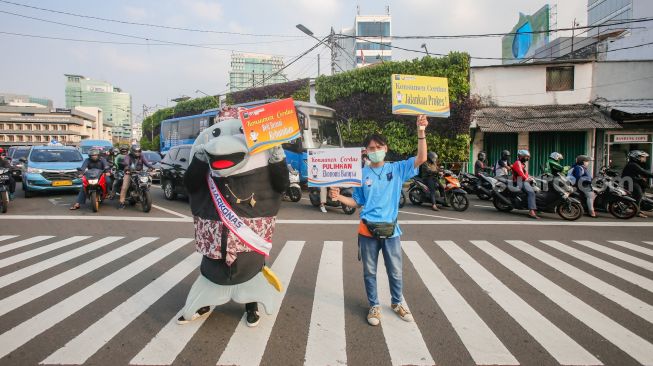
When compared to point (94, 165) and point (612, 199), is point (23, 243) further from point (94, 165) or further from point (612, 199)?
point (612, 199)

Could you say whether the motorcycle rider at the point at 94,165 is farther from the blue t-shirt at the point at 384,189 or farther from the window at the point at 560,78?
the window at the point at 560,78

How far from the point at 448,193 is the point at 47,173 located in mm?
12425

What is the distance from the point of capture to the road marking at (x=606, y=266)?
4754 millimetres

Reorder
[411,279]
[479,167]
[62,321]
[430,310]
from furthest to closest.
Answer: [479,167] < [411,279] < [430,310] < [62,321]

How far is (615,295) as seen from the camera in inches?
169

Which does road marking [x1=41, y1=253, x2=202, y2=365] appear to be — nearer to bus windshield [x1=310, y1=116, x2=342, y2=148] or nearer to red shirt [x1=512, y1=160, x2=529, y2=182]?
red shirt [x1=512, y1=160, x2=529, y2=182]

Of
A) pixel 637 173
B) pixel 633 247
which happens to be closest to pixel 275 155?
pixel 633 247

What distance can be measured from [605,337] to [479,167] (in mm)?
10767

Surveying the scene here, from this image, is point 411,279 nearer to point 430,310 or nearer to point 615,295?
point 430,310

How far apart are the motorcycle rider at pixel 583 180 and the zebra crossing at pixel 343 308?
12.1ft

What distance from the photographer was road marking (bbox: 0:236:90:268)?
558 cm

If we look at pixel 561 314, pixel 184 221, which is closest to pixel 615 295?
pixel 561 314

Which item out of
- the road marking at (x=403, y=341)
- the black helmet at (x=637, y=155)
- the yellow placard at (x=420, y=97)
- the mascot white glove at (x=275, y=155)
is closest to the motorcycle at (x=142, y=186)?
the yellow placard at (x=420, y=97)

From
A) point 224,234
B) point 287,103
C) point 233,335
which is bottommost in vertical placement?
point 233,335
